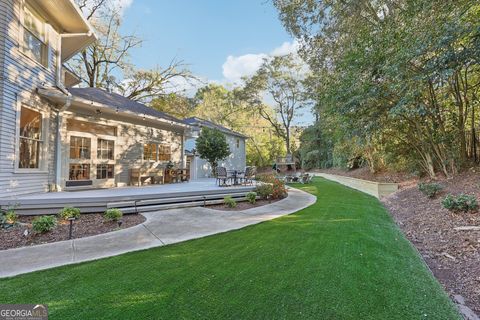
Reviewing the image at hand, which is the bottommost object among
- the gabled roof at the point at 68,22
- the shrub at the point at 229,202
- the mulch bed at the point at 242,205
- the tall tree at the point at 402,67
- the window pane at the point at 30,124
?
the mulch bed at the point at 242,205

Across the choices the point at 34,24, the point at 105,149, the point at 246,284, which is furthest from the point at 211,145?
the point at 246,284

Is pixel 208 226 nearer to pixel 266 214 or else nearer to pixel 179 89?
pixel 266 214

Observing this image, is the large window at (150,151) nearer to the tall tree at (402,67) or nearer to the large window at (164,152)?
the large window at (164,152)

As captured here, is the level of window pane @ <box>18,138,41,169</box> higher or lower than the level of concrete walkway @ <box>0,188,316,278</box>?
higher

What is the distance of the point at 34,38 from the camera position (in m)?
Result: 6.75

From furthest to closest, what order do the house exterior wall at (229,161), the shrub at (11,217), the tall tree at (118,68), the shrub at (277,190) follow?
the house exterior wall at (229,161) → the tall tree at (118,68) → the shrub at (277,190) → the shrub at (11,217)

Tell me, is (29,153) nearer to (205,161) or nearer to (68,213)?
(68,213)

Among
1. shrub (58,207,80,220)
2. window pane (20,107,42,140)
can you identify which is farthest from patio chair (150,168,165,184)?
shrub (58,207,80,220)

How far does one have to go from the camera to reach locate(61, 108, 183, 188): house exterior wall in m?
7.89

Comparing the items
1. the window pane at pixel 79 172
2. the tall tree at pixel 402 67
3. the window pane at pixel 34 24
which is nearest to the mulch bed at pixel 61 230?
the window pane at pixel 79 172

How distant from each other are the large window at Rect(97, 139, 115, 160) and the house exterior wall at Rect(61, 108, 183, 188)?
0.44 feet

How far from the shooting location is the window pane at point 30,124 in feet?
20.7

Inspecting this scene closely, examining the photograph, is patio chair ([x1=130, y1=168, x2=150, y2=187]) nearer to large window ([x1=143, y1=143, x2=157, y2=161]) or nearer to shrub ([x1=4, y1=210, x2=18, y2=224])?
large window ([x1=143, y1=143, x2=157, y2=161])

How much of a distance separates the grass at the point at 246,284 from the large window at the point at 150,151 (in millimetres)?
7460
